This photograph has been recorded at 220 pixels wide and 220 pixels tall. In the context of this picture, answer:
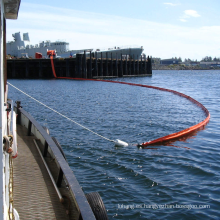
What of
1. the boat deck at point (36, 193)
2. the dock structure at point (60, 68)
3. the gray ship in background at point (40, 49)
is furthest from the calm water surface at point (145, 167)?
the gray ship in background at point (40, 49)

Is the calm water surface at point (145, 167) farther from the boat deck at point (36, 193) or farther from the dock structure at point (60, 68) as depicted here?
the dock structure at point (60, 68)

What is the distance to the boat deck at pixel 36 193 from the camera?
4.12m

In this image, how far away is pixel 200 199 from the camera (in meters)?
7.09

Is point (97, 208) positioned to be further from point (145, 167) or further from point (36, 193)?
point (145, 167)

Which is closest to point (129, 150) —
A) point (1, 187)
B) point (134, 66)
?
point (1, 187)

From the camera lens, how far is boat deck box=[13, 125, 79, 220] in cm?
412

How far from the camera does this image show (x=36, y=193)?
4.68 m

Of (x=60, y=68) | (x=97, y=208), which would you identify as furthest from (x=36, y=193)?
(x=60, y=68)

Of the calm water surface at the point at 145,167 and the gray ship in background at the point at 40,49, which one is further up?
the gray ship in background at the point at 40,49

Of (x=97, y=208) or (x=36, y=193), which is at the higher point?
(x=36, y=193)

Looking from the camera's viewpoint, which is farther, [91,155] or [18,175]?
[91,155]

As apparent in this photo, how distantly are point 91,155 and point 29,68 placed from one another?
4911 cm

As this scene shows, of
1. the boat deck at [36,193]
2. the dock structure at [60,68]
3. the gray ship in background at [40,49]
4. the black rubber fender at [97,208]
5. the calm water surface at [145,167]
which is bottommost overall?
the calm water surface at [145,167]

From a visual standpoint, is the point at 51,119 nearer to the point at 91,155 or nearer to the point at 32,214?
the point at 91,155
